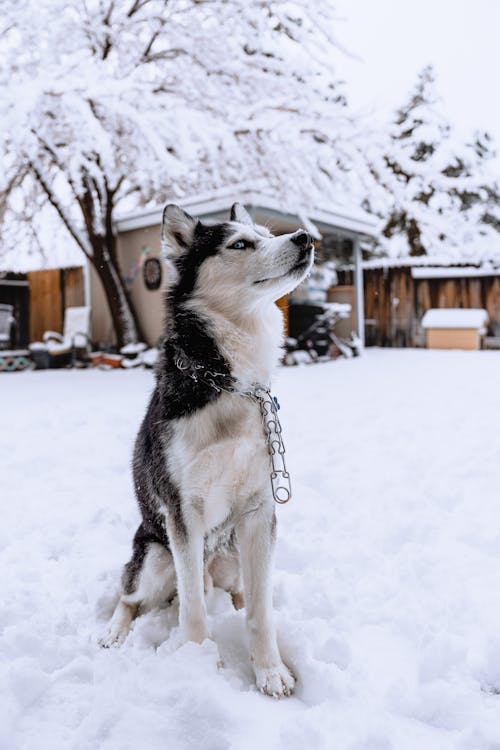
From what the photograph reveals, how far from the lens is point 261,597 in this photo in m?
1.71

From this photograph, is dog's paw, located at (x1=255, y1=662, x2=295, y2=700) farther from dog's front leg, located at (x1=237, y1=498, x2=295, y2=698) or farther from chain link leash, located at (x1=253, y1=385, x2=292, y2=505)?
chain link leash, located at (x1=253, y1=385, x2=292, y2=505)

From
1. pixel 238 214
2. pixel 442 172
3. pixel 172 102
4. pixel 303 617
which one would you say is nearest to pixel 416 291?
pixel 442 172

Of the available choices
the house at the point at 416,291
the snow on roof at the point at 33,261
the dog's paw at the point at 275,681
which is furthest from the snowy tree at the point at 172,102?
the house at the point at 416,291

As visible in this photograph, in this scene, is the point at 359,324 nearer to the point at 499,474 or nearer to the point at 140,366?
the point at 140,366

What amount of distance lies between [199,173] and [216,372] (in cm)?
926

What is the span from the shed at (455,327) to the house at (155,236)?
76.5 inches

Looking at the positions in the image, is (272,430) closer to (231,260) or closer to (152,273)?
(231,260)

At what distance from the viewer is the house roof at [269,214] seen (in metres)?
9.79

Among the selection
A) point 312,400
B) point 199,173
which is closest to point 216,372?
point 312,400

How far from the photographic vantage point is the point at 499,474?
349cm

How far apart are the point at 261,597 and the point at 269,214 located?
9940mm

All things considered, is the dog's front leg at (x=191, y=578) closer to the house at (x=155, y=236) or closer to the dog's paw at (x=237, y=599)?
the dog's paw at (x=237, y=599)

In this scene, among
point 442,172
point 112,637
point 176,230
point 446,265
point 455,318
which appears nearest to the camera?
point 112,637

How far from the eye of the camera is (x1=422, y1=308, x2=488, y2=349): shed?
13570mm
